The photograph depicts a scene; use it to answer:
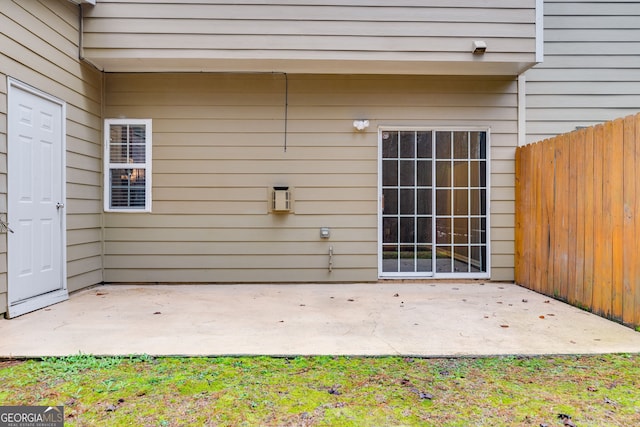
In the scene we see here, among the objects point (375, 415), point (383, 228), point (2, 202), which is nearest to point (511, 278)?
point (383, 228)

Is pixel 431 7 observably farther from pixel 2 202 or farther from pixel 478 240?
pixel 2 202

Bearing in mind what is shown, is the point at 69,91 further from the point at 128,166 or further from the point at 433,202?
the point at 433,202

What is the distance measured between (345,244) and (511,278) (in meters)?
2.20

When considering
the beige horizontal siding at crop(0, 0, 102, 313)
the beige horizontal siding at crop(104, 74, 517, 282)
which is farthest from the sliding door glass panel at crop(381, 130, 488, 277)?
the beige horizontal siding at crop(0, 0, 102, 313)

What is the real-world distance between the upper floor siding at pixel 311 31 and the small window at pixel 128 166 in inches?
33.3

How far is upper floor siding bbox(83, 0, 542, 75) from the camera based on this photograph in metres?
4.50

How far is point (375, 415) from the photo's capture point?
1916mm

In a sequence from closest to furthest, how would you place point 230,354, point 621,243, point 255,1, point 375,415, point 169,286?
point 375,415
point 230,354
point 621,243
point 255,1
point 169,286

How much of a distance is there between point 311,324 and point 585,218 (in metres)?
→ 2.81

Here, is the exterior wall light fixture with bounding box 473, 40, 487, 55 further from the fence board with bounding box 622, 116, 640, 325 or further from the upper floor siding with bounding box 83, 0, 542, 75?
the fence board with bounding box 622, 116, 640, 325

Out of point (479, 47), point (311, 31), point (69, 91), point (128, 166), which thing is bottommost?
point (128, 166)

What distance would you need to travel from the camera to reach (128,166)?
5.12m

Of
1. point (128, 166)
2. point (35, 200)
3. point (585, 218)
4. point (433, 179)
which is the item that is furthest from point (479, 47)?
point (35, 200)

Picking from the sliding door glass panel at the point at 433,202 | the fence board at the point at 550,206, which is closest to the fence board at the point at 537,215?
the fence board at the point at 550,206
